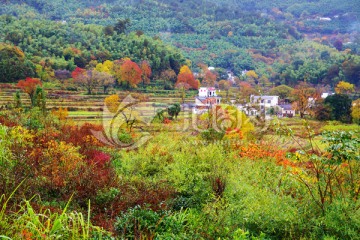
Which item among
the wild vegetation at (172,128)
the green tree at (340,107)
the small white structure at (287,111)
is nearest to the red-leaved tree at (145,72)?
the wild vegetation at (172,128)

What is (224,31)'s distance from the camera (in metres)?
77.7

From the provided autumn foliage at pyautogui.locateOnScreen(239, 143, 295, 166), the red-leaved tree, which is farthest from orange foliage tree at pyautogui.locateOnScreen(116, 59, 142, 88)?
autumn foliage at pyautogui.locateOnScreen(239, 143, 295, 166)

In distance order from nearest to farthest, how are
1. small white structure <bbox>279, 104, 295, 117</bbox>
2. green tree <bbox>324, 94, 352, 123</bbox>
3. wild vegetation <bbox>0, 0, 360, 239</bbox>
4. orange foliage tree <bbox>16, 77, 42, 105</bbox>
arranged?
1. wild vegetation <bbox>0, 0, 360, 239</bbox>
2. orange foliage tree <bbox>16, 77, 42, 105</bbox>
3. green tree <bbox>324, 94, 352, 123</bbox>
4. small white structure <bbox>279, 104, 295, 117</bbox>

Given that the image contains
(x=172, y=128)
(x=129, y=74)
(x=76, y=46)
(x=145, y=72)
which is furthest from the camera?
(x=76, y=46)

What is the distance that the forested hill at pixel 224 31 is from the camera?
45688 mm

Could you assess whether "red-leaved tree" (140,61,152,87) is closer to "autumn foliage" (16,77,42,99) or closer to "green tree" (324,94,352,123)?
"autumn foliage" (16,77,42,99)

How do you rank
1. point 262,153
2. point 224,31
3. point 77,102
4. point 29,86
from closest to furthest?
point 262,153 < point 29,86 < point 77,102 < point 224,31

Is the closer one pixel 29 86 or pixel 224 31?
pixel 29 86

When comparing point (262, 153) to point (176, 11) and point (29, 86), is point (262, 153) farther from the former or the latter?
point (176, 11)

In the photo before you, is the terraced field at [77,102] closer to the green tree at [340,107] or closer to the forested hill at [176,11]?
the green tree at [340,107]

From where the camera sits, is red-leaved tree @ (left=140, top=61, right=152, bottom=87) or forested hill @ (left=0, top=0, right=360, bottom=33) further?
forested hill @ (left=0, top=0, right=360, bottom=33)

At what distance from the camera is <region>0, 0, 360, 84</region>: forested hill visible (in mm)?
45688

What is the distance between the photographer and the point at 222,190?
589cm

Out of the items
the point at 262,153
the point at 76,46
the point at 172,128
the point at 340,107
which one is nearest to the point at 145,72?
the point at 76,46
